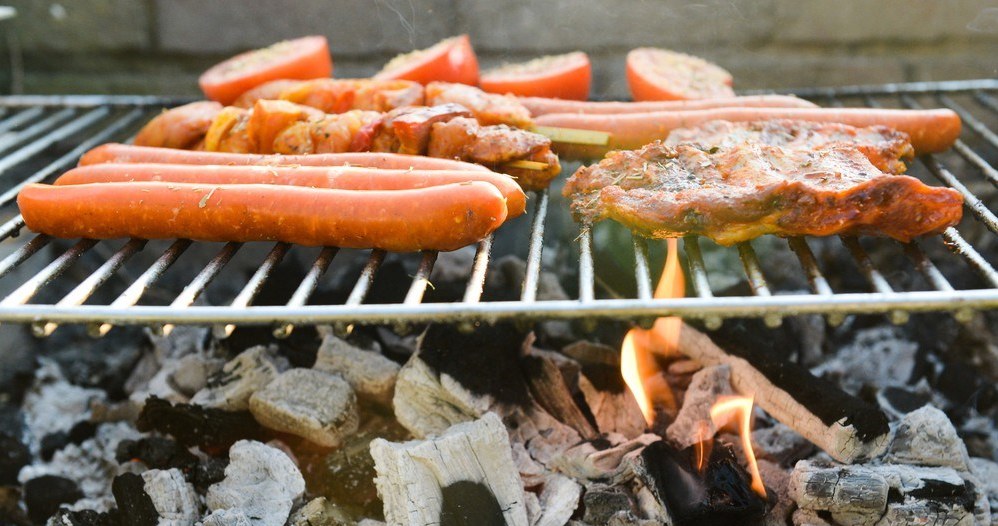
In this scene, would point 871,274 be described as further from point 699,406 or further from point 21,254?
point 21,254

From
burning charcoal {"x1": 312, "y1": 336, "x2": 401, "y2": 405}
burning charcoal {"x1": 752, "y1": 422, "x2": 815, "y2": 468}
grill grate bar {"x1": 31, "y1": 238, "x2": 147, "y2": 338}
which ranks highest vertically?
grill grate bar {"x1": 31, "y1": 238, "x2": 147, "y2": 338}

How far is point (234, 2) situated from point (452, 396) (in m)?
2.27

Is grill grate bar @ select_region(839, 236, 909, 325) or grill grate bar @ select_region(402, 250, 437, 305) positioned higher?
grill grate bar @ select_region(402, 250, 437, 305)

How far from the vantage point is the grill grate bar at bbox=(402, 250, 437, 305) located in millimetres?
1859

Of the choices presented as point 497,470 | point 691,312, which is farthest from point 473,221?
point 497,470

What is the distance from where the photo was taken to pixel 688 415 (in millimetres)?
2561

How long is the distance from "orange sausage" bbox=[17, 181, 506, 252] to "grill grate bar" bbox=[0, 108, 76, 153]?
3.27 ft

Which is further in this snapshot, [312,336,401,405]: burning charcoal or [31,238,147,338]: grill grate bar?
[312,336,401,405]: burning charcoal

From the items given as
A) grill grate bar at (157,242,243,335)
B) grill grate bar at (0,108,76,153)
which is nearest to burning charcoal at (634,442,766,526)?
grill grate bar at (157,242,243,335)

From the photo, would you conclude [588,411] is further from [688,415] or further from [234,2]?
[234,2]

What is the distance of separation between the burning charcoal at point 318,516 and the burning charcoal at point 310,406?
0.25 metres

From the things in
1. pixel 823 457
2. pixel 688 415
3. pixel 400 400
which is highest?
pixel 400 400

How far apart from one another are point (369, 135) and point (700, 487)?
144 cm

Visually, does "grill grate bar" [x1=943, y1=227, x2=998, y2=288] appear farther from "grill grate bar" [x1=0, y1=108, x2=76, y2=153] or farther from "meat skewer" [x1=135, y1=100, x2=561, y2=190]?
"grill grate bar" [x1=0, y1=108, x2=76, y2=153]
